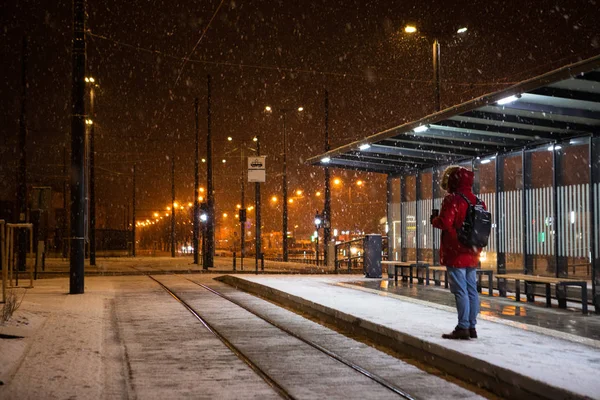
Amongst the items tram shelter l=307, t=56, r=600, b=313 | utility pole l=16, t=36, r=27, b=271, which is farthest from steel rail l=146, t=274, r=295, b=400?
utility pole l=16, t=36, r=27, b=271

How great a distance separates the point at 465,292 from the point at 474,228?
0.80 m

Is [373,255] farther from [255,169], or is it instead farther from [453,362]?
[453,362]

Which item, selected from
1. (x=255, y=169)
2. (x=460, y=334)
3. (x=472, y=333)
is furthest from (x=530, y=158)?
(x=255, y=169)

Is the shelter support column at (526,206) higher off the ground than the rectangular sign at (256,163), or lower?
lower

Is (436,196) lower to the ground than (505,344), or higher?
higher

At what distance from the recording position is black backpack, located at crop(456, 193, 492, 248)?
28.5ft

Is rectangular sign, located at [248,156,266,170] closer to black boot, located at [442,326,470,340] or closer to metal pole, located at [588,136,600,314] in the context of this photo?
metal pole, located at [588,136,600,314]

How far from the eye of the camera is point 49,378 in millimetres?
7312

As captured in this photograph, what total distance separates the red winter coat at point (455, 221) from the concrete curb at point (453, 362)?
3.43 ft

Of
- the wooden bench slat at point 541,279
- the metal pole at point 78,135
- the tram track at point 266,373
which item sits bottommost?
the tram track at point 266,373

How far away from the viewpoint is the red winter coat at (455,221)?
8.74 m

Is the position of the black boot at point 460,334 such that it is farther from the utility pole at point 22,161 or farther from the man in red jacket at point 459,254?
the utility pole at point 22,161

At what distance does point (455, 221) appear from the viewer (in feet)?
28.8

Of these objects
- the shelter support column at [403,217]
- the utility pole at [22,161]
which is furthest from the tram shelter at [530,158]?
the utility pole at [22,161]
